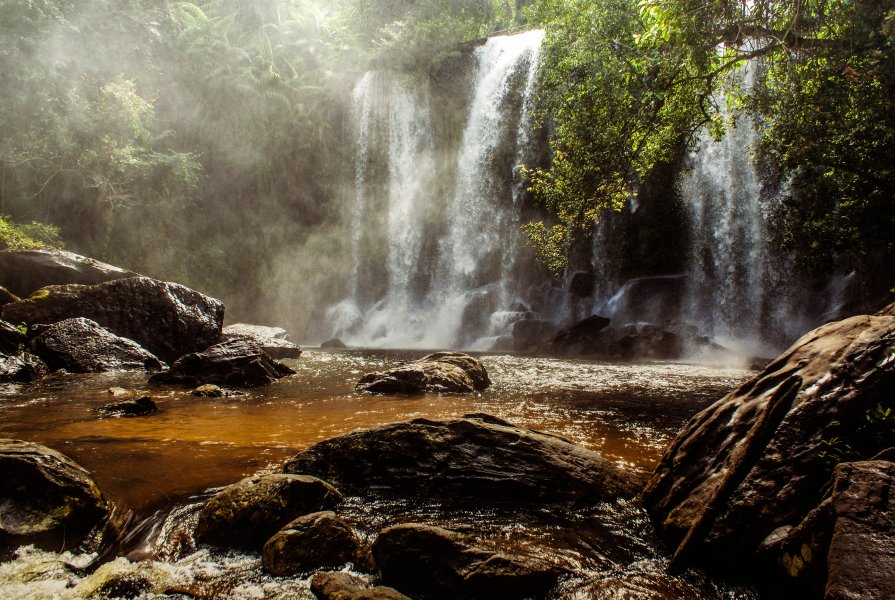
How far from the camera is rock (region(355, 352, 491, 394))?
8188mm

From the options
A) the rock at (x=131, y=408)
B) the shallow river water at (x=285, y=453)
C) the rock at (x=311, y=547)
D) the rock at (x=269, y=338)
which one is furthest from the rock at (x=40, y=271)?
the rock at (x=311, y=547)

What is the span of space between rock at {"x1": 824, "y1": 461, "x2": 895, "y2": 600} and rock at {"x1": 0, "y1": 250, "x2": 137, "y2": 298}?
17.2 meters

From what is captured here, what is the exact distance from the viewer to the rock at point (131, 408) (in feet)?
19.8

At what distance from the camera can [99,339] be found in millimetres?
10930

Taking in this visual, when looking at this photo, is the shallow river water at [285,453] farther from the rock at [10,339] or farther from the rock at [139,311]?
the rock at [139,311]

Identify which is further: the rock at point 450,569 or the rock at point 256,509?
the rock at point 256,509

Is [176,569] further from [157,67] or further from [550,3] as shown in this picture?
[157,67]

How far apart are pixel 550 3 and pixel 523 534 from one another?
856 inches

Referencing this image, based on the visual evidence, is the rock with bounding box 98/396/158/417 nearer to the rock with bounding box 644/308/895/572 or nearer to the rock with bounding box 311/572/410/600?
the rock with bounding box 311/572/410/600

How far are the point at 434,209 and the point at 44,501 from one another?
2475cm

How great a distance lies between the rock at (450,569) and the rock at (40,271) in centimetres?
1570

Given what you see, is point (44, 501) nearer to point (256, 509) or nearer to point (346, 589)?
point (256, 509)

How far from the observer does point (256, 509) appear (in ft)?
9.29

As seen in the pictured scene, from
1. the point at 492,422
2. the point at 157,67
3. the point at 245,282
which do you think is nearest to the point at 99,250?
the point at 245,282
